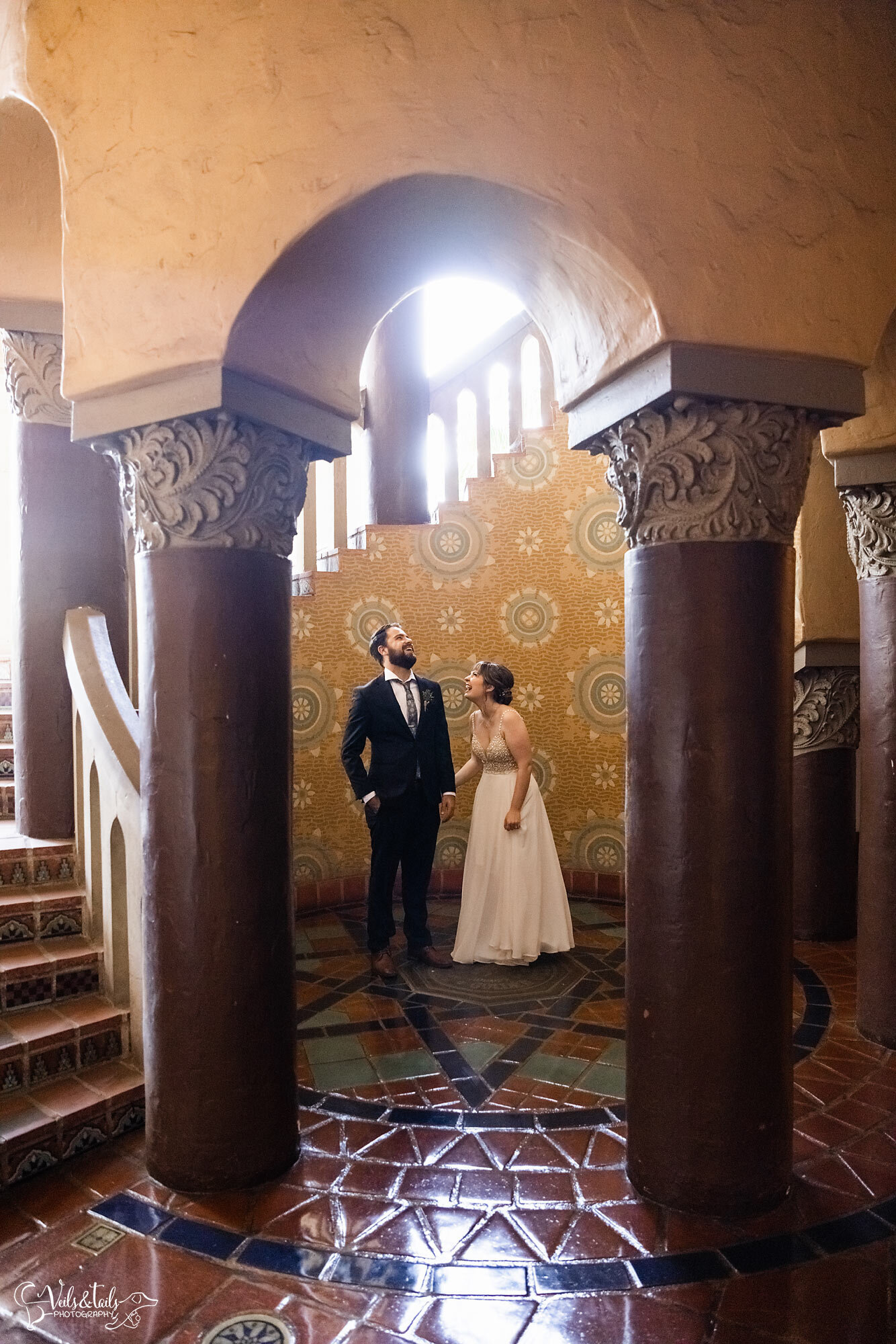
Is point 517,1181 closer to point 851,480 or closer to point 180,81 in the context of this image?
point 851,480

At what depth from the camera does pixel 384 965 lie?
194 inches

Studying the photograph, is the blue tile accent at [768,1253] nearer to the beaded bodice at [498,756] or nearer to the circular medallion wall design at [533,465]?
the beaded bodice at [498,756]

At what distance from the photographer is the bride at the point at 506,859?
5141mm

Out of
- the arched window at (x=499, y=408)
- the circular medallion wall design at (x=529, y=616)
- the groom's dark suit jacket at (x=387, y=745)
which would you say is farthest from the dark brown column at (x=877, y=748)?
the arched window at (x=499, y=408)

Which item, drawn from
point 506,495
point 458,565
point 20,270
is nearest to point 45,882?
point 20,270

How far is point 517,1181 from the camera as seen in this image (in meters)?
2.93

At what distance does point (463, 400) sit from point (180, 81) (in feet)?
20.4

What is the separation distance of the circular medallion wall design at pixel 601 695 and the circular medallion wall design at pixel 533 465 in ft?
4.57

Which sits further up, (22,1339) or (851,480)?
(851,480)

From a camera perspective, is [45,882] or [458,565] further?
[458,565]

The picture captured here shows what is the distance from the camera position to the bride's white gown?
5133 millimetres

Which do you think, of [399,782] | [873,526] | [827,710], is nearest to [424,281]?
[873,526]

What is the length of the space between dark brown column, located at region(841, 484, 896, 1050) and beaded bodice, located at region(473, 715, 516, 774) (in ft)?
6.46

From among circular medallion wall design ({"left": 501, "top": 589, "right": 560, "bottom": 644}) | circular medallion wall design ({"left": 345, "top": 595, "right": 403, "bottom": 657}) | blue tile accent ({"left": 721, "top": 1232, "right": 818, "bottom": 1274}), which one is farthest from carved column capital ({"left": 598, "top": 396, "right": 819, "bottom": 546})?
circular medallion wall design ({"left": 345, "top": 595, "right": 403, "bottom": 657})
